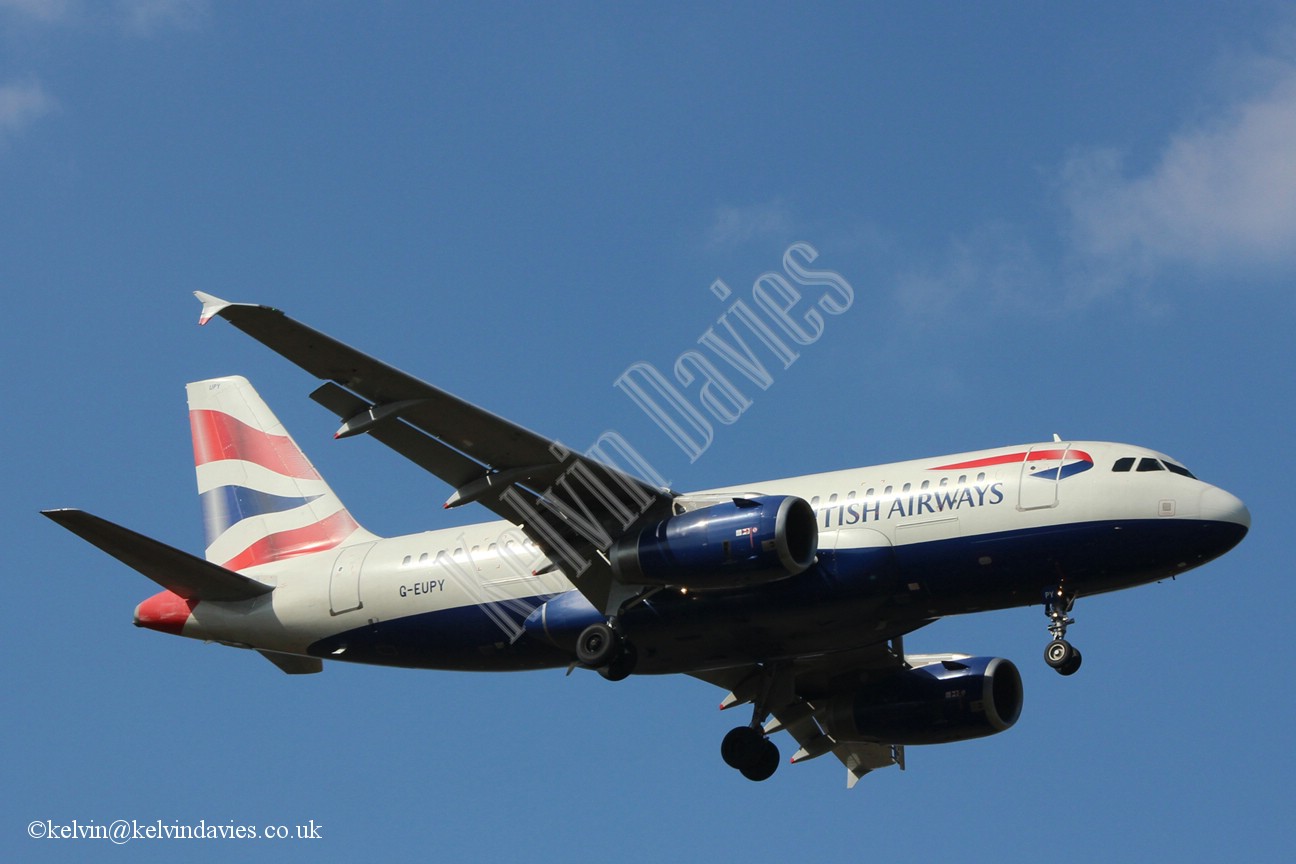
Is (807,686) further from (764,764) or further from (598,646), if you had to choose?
(598,646)

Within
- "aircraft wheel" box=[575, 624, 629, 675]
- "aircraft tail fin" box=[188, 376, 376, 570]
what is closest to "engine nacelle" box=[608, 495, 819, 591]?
"aircraft wheel" box=[575, 624, 629, 675]

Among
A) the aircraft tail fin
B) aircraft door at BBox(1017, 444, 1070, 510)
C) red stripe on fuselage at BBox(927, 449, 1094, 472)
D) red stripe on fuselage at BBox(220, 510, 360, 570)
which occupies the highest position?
the aircraft tail fin

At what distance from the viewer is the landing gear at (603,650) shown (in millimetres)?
30703

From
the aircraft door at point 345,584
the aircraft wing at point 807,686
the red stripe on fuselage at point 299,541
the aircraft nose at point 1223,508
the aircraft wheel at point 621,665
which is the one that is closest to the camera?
the aircraft nose at point 1223,508

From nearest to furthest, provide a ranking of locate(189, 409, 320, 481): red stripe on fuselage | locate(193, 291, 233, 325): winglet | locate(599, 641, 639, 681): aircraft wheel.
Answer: locate(193, 291, 233, 325): winglet → locate(599, 641, 639, 681): aircraft wheel → locate(189, 409, 320, 481): red stripe on fuselage

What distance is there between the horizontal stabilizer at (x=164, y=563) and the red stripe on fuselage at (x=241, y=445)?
4290 mm

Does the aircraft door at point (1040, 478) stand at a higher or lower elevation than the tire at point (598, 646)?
higher

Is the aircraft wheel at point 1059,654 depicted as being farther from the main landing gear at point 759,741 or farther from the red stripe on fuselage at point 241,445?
the red stripe on fuselage at point 241,445

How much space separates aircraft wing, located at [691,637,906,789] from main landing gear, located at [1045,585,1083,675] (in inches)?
246

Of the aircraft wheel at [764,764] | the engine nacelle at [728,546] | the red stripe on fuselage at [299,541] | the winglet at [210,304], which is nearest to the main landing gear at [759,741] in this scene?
the aircraft wheel at [764,764]

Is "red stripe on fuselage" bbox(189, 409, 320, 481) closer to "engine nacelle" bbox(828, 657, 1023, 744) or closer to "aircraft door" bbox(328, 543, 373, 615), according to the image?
"aircraft door" bbox(328, 543, 373, 615)

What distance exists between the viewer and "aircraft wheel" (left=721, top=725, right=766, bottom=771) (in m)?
34.9

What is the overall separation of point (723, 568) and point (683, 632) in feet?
9.33

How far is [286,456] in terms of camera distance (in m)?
39.0
